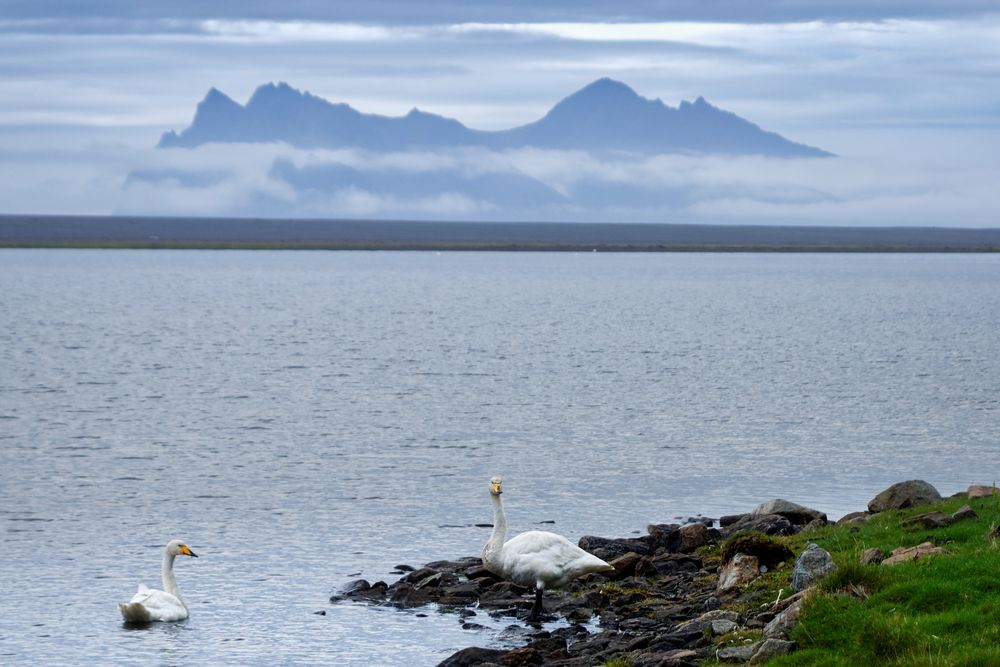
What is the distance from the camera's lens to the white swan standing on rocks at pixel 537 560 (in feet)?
76.2

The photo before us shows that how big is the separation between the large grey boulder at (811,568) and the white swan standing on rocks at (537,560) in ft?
20.9

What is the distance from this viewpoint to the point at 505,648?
67.8ft

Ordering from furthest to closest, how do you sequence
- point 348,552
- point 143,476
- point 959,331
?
point 959,331, point 143,476, point 348,552

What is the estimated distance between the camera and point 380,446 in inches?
1684

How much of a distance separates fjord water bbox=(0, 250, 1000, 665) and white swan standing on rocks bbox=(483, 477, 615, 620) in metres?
1.27

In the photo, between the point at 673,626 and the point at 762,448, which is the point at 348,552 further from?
the point at 762,448

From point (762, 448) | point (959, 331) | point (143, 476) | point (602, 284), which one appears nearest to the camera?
point (143, 476)

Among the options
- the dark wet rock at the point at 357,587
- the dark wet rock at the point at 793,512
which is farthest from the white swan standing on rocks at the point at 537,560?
the dark wet rock at the point at 793,512

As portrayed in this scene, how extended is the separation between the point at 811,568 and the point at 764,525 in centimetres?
921

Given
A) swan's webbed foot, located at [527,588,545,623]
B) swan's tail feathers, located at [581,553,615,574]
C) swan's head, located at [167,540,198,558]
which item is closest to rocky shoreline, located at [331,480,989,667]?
swan's webbed foot, located at [527,588,545,623]

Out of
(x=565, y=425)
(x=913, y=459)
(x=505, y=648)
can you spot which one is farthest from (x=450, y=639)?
(x=565, y=425)

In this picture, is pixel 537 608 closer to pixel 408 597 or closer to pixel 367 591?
pixel 408 597

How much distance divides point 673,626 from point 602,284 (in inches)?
5874

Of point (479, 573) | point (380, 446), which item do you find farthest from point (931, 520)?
point (380, 446)
